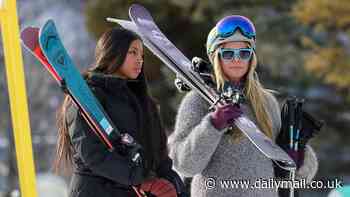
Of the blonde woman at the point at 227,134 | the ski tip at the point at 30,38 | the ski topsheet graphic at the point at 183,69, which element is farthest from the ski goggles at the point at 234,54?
the ski tip at the point at 30,38

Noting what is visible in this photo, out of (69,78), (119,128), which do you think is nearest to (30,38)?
(69,78)

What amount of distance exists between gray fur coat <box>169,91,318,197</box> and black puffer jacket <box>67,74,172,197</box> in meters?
0.13

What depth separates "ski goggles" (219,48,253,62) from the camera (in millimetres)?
3271

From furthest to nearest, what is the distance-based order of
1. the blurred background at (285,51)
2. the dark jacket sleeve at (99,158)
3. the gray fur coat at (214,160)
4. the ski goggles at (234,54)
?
the blurred background at (285,51) → the ski goggles at (234,54) → the gray fur coat at (214,160) → the dark jacket sleeve at (99,158)

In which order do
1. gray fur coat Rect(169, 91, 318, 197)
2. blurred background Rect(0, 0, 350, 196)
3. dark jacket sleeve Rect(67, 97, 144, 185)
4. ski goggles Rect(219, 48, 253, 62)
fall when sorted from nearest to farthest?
dark jacket sleeve Rect(67, 97, 144, 185), gray fur coat Rect(169, 91, 318, 197), ski goggles Rect(219, 48, 253, 62), blurred background Rect(0, 0, 350, 196)

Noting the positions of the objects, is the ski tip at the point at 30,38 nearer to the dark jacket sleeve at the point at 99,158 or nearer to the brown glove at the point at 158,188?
the dark jacket sleeve at the point at 99,158

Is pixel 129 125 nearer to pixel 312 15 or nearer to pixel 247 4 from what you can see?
pixel 312 15

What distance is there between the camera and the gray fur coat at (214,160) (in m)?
3.15

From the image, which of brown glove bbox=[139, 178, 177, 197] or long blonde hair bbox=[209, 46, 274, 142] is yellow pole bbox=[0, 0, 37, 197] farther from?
long blonde hair bbox=[209, 46, 274, 142]

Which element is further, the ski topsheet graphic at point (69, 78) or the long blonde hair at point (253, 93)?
the long blonde hair at point (253, 93)

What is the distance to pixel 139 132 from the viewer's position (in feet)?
10.6

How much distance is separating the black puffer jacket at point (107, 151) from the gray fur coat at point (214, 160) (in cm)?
13

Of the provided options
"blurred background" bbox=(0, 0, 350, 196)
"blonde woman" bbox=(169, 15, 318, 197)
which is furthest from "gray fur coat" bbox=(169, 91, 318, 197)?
"blurred background" bbox=(0, 0, 350, 196)

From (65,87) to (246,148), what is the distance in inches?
Result: 31.4
